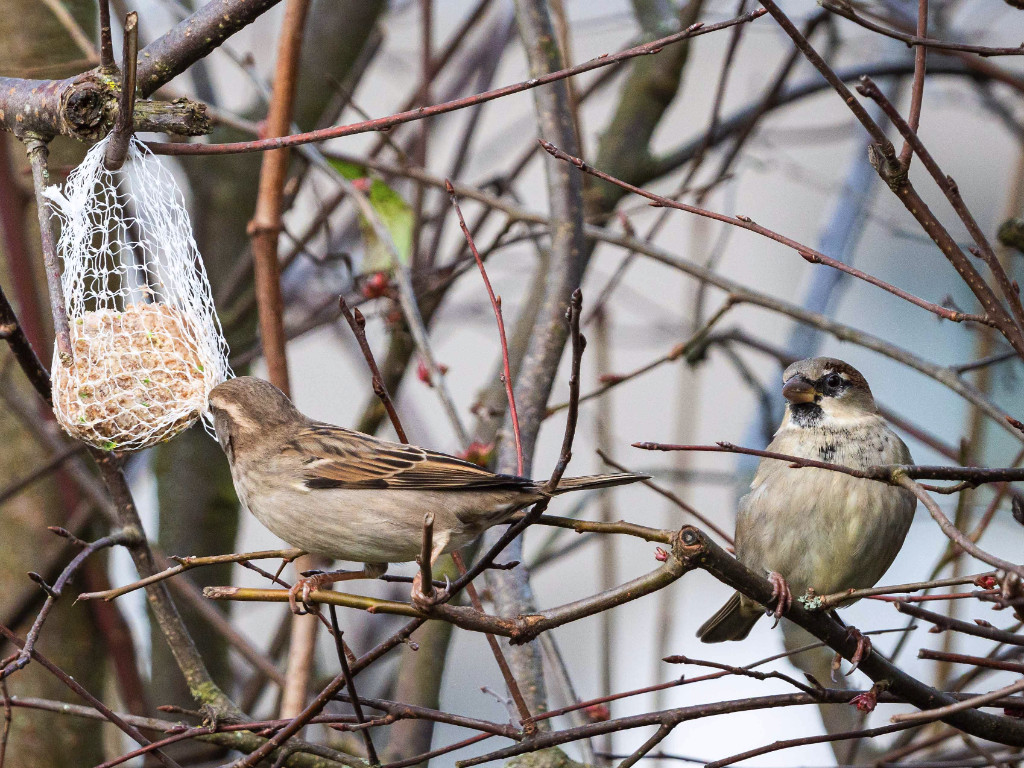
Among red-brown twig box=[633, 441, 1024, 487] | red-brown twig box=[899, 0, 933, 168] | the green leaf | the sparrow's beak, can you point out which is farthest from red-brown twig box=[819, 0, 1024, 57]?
the green leaf

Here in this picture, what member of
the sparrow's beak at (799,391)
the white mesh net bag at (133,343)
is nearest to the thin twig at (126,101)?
the white mesh net bag at (133,343)

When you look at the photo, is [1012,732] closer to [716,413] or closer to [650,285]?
[716,413]

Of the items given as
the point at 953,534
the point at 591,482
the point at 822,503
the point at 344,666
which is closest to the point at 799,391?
the point at 822,503

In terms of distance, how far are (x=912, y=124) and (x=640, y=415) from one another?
4701 mm

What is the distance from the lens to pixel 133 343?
2324 millimetres

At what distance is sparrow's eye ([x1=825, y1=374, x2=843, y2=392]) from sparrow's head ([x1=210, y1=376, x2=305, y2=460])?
1393 millimetres

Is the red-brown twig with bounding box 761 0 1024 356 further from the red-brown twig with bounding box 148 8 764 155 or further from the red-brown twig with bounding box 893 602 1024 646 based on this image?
the red-brown twig with bounding box 893 602 1024 646

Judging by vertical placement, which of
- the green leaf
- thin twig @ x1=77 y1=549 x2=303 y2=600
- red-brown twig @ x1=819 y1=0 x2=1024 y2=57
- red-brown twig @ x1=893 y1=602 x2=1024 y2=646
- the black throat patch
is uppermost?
the green leaf

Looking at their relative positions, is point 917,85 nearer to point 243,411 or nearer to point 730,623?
point 243,411

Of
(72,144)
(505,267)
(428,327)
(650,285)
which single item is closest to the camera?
(72,144)

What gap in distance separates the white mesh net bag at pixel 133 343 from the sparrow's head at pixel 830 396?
1426mm

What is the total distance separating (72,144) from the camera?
10.6 ft

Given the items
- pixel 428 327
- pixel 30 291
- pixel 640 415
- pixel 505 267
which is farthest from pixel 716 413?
pixel 30 291

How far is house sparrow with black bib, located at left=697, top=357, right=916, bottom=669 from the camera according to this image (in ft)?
8.54
